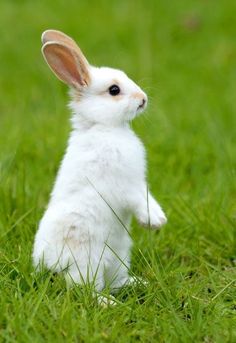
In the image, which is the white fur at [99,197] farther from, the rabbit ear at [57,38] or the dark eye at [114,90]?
the rabbit ear at [57,38]

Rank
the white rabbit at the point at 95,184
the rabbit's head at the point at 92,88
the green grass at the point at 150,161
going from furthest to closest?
the rabbit's head at the point at 92,88
the white rabbit at the point at 95,184
the green grass at the point at 150,161

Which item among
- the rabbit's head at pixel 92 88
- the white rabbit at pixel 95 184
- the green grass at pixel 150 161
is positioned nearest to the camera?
the green grass at pixel 150 161

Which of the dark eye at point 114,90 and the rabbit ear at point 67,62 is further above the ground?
the rabbit ear at point 67,62

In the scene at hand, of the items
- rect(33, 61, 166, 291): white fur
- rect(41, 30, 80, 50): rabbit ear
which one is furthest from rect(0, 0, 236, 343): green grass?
rect(41, 30, 80, 50): rabbit ear

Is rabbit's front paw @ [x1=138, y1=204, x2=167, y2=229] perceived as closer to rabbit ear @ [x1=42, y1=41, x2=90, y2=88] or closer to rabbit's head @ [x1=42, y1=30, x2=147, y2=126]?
rabbit's head @ [x1=42, y1=30, x2=147, y2=126]

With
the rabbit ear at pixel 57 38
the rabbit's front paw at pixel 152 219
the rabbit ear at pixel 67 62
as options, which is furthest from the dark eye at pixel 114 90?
the rabbit's front paw at pixel 152 219

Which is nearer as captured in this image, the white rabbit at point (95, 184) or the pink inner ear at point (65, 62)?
the white rabbit at point (95, 184)

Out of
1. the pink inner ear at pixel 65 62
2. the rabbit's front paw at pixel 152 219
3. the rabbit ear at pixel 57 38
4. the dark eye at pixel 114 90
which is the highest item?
the rabbit ear at pixel 57 38

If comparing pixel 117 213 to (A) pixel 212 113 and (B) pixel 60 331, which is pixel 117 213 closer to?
(B) pixel 60 331

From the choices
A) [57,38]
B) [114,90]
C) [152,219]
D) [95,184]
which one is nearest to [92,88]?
[114,90]
